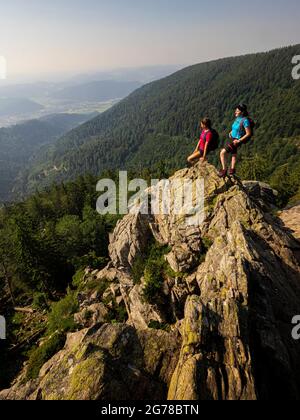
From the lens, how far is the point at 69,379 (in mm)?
11633

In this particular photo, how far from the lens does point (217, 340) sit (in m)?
12.6

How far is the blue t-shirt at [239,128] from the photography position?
16.3m

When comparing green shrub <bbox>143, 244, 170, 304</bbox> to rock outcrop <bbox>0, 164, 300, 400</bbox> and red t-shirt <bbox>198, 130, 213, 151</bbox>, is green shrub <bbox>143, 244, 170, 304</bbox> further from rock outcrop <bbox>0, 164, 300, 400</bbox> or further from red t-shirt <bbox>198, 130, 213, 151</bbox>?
red t-shirt <bbox>198, 130, 213, 151</bbox>

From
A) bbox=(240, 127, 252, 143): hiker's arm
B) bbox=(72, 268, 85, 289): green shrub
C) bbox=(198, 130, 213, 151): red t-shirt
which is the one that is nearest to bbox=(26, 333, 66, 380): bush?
bbox=(72, 268, 85, 289): green shrub

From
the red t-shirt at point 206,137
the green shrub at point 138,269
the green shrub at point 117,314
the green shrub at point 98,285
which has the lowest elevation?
the green shrub at point 98,285

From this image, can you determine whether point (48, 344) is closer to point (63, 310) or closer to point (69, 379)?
point (63, 310)

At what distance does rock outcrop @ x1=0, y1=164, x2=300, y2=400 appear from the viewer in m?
11.3

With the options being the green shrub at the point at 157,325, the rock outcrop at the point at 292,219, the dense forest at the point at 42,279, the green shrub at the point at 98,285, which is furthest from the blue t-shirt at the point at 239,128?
the green shrub at the point at 98,285

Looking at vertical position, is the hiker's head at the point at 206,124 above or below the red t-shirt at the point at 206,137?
above

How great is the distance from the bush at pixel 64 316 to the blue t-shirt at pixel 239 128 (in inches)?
1151

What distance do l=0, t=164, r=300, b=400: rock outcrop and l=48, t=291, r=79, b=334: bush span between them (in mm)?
18879

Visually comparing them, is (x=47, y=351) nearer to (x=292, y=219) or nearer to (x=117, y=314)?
(x=117, y=314)

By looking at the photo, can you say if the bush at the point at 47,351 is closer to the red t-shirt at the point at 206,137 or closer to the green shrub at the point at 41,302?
the green shrub at the point at 41,302

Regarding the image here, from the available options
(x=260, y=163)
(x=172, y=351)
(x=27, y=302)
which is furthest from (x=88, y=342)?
(x=260, y=163)
